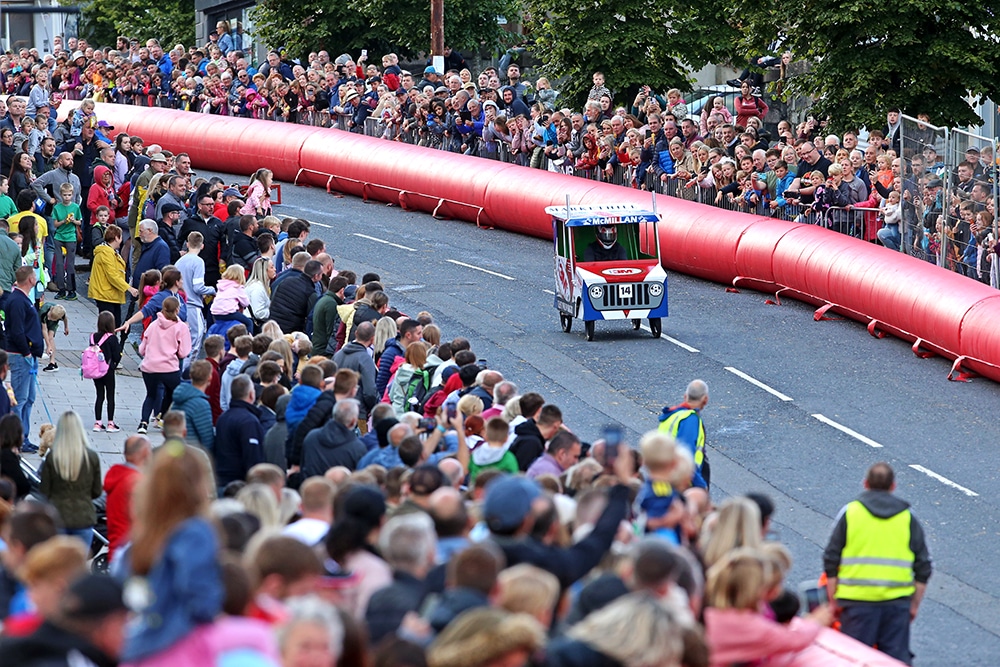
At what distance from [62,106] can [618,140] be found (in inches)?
655

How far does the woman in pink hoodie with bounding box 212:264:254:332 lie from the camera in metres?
18.3

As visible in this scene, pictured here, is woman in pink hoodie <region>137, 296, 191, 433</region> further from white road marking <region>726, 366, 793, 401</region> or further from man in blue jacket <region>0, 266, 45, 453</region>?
white road marking <region>726, 366, 793, 401</region>

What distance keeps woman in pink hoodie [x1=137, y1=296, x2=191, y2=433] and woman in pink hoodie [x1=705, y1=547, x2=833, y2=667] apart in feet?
33.4

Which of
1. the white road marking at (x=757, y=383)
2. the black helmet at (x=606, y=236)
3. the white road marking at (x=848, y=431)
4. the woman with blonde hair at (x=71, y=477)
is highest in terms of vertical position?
the black helmet at (x=606, y=236)

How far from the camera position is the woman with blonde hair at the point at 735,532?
8258mm

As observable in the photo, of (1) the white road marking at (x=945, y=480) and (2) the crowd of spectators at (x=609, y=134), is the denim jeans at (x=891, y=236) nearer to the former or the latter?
(2) the crowd of spectators at (x=609, y=134)

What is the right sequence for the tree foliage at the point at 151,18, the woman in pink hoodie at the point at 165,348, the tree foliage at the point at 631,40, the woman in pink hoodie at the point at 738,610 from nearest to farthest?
the woman in pink hoodie at the point at 738,610 < the woman in pink hoodie at the point at 165,348 < the tree foliage at the point at 631,40 < the tree foliage at the point at 151,18

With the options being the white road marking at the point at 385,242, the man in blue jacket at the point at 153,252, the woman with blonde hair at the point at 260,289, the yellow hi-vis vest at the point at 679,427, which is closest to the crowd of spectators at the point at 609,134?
the white road marking at the point at 385,242

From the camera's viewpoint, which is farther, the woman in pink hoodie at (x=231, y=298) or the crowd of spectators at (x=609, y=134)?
the crowd of spectators at (x=609, y=134)

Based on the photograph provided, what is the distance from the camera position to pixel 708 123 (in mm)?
28469

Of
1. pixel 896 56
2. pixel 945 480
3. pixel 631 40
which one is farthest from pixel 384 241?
pixel 945 480

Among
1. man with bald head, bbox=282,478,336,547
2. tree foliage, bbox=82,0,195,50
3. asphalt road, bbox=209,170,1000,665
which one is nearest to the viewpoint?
man with bald head, bbox=282,478,336,547

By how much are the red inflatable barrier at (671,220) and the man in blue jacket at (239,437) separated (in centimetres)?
1003

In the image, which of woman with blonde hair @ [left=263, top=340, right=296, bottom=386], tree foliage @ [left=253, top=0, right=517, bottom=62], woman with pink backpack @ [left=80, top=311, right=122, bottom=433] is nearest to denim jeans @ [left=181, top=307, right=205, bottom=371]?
woman with pink backpack @ [left=80, top=311, right=122, bottom=433]
